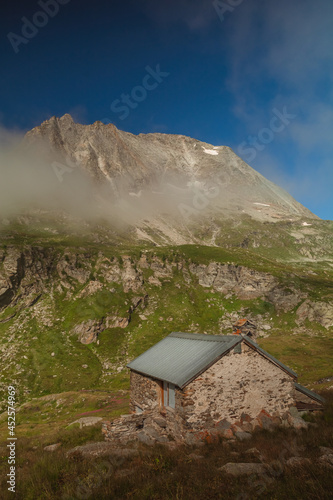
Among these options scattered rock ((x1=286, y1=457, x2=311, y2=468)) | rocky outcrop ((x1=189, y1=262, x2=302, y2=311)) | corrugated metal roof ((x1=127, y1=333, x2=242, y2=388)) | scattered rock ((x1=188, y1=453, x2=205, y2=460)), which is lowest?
scattered rock ((x1=188, y1=453, x2=205, y2=460))

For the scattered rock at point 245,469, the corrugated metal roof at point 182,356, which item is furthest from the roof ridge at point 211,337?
the scattered rock at point 245,469

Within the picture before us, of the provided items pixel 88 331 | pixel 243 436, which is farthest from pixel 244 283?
pixel 243 436

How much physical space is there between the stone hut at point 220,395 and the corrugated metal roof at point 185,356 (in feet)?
0.21

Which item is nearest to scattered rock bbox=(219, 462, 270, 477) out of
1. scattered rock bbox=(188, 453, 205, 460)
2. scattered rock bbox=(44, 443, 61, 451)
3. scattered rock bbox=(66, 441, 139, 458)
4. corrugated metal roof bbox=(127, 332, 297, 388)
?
scattered rock bbox=(188, 453, 205, 460)

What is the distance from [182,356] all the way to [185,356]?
0.43 meters

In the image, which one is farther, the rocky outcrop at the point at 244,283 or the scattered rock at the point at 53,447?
the rocky outcrop at the point at 244,283

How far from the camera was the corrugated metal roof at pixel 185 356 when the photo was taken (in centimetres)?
1886

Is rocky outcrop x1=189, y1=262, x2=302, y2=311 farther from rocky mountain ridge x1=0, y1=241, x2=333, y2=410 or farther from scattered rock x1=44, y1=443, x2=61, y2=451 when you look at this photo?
scattered rock x1=44, y1=443, x2=61, y2=451

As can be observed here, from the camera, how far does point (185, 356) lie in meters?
21.9

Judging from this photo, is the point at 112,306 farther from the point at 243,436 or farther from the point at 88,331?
the point at 243,436

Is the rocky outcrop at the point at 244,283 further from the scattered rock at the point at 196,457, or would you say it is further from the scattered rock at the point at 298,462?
the scattered rock at the point at 298,462

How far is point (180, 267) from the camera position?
102375 millimetres

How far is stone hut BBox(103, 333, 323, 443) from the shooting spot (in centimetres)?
1811

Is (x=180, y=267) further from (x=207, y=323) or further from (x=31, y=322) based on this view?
(x=31, y=322)
